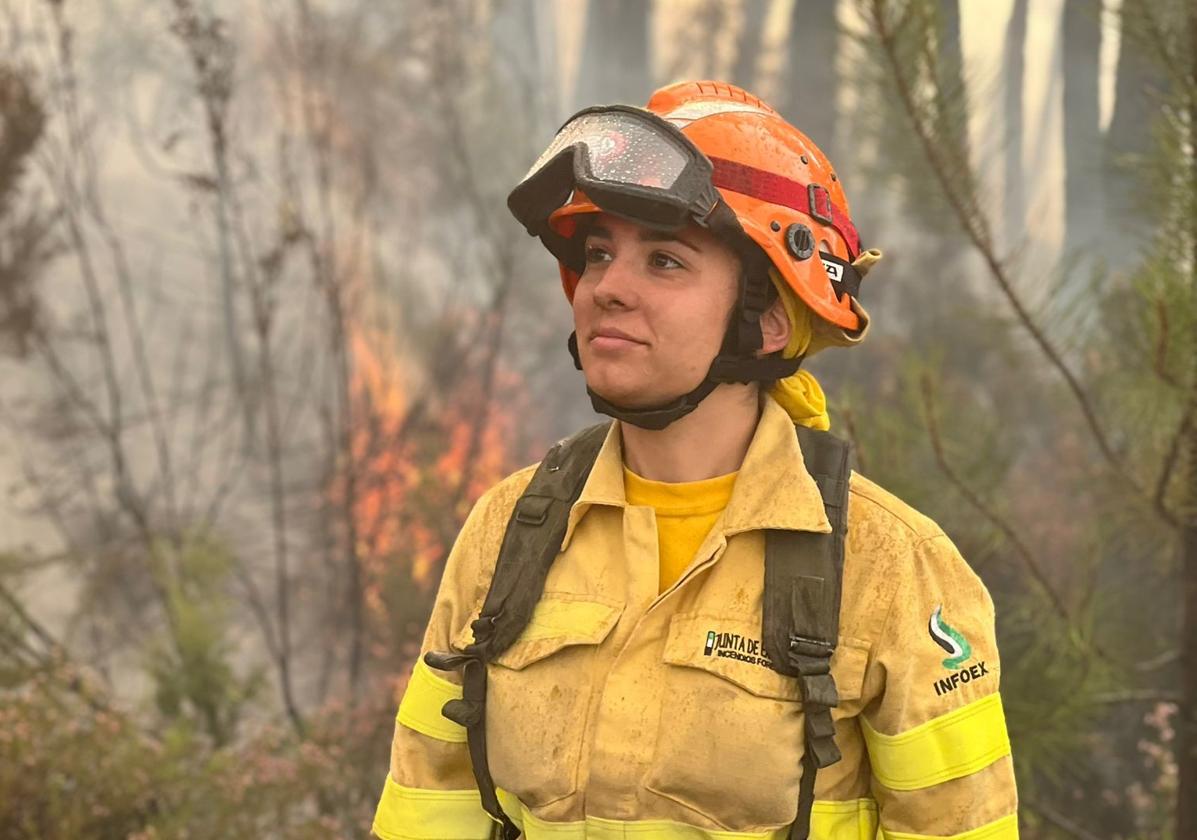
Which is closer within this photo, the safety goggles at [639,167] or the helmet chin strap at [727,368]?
the safety goggles at [639,167]

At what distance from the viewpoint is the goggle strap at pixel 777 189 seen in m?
1.36

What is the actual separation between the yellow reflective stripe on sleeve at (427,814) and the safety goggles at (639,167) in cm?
92

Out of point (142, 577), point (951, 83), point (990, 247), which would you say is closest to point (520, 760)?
point (990, 247)

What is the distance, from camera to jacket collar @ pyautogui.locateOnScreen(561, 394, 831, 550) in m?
1.35

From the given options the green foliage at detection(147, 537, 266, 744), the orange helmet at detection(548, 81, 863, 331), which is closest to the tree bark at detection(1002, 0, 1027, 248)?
the orange helmet at detection(548, 81, 863, 331)

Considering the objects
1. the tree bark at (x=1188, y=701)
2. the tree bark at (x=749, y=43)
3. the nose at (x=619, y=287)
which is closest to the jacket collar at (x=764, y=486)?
the nose at (x=619, y=287)

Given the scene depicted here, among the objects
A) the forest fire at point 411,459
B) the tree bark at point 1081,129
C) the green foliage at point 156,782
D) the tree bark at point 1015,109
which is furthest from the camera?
the forest fire at point 411,459

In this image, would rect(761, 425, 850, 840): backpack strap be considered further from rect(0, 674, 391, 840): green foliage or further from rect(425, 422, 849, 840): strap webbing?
rect(0, 674, 391, 840): green foliage

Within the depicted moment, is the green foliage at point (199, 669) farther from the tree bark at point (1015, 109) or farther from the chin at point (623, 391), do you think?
the tree bark at point (1015, 109)

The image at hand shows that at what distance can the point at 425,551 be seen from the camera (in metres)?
5.41

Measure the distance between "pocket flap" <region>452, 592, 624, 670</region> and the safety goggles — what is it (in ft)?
1.71

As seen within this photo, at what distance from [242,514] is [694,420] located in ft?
16.3

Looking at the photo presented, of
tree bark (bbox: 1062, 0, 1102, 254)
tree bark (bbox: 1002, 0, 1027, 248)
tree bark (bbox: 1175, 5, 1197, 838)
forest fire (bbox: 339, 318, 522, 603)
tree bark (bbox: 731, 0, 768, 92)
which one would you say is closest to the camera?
tree bark (bbox: 1175, 5, 1197, 838)

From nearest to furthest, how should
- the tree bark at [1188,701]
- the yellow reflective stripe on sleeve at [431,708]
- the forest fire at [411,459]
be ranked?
the yellow reflective stripe on sleeve at [431,708]
the tree bark at [1188,701]
the forest fire at [411,459]
